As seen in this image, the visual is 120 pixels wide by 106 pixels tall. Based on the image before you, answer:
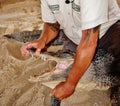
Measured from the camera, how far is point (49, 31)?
1.96 metres

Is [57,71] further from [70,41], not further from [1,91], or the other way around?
[1,91]

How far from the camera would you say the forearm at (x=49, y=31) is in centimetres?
194

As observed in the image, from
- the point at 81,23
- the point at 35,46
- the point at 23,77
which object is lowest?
the point at 23,77

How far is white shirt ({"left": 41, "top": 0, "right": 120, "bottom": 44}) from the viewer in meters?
1.29

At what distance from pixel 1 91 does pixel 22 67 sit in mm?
313

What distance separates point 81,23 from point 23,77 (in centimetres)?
84

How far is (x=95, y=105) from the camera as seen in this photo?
171 centimetres

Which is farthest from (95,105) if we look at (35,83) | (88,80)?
(35,83)

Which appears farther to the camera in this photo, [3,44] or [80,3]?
[3,44]

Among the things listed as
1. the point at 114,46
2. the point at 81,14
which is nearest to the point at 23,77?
the point at 114,46

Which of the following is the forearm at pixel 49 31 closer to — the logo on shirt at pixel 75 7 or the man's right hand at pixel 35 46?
the man's right hand at pixel 35 46

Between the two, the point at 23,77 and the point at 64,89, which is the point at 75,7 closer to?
the point at 64,89

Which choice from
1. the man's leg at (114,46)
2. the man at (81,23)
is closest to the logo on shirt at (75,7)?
the man at (81,23)

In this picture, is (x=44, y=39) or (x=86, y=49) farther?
(x=44, y=39)
